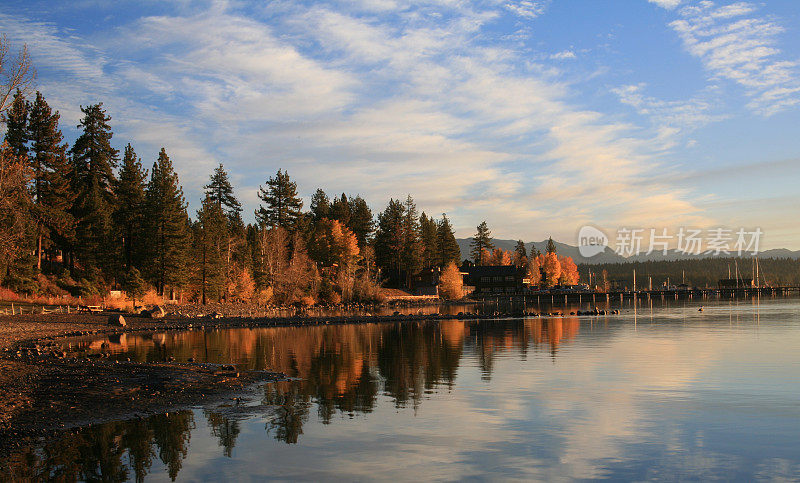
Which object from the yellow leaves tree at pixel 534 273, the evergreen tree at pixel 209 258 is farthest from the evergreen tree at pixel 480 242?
the evergreen tree at pixel 209 258

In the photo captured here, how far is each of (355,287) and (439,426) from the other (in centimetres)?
8685

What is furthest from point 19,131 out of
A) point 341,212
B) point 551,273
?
point 551,273

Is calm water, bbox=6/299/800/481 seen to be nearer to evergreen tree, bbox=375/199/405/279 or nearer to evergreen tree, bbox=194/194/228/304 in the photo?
evergreen tree, bbox=194/194/228/304

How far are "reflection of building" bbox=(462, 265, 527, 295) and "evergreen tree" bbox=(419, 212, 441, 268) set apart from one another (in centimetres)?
943

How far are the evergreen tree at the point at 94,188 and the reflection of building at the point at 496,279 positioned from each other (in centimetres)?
9237

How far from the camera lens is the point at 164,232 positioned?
68500mm

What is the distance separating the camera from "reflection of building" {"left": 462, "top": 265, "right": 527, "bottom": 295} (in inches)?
6102

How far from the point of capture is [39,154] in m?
65.6

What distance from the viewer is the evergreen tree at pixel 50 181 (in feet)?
206

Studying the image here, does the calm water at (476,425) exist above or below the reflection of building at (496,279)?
below

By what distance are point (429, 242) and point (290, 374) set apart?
122450mm

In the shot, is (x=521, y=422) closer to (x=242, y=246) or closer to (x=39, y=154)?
(x=39, y=154)

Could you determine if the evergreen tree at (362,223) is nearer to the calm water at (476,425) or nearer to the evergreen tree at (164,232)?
the evergreen tree at (164,232)

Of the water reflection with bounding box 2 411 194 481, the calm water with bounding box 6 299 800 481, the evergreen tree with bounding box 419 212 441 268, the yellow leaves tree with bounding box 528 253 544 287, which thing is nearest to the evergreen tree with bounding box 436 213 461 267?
the evergreen tree with bounding box 419 212 441 268
